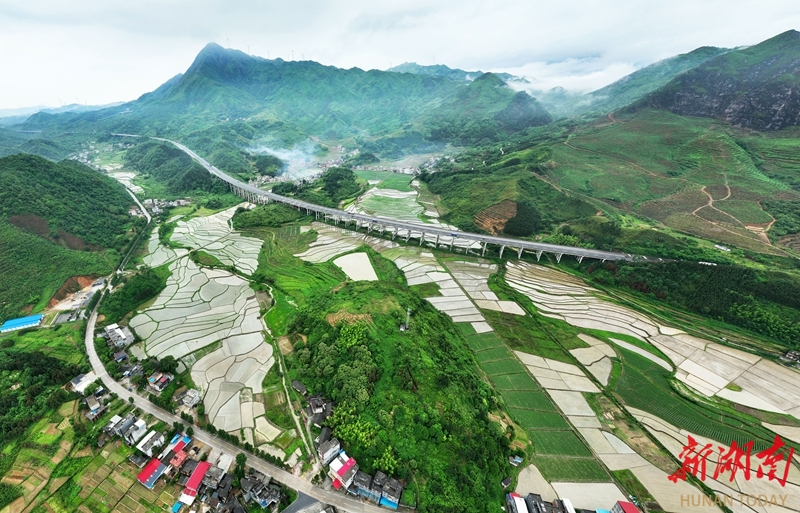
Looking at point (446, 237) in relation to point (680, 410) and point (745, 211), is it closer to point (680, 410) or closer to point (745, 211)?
point (680, 410)

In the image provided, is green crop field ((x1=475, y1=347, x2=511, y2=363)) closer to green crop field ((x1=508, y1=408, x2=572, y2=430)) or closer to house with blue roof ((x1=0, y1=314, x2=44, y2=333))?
green crop field ((x1=508, y1=408, x2=572, y2=430))

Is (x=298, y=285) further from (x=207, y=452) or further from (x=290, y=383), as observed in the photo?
(x=207, y=452)

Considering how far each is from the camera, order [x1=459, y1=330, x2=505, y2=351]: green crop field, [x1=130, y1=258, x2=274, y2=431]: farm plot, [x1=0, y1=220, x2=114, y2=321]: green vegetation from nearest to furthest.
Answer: [x1=130, y1=258, x2=274, y2=431]: farm plot, [x1=459, y1=330, x2=505, y2=351]: green crop field, [x1=0, y1=220, x2=114, y2=321]: green vegetation

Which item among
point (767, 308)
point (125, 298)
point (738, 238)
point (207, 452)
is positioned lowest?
point (207, 452)

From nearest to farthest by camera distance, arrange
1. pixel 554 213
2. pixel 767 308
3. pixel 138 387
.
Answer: pixel 138 387 → pixel 767 308 → pixel 554 213

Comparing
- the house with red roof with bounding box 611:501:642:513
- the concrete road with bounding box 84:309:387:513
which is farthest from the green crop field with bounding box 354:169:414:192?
the house with red roof with bounding box 611:501:642:513

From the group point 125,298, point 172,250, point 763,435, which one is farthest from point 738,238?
point 172,250

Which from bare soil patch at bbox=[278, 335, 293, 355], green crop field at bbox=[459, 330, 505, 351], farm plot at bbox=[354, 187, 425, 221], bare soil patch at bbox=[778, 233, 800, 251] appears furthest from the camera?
farm plot at bbox=[354, 187, 425, 221]
